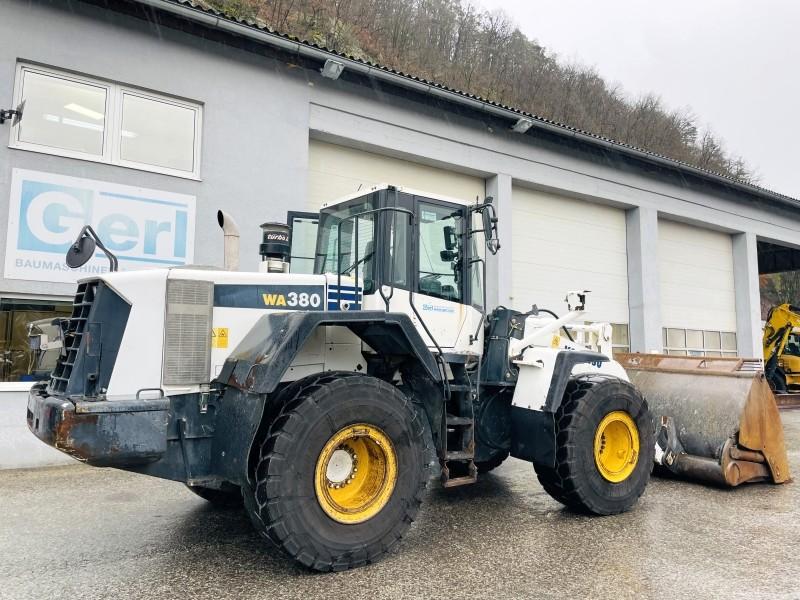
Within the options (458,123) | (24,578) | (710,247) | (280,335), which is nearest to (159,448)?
(280,335)

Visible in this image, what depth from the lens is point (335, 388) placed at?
12.4ft

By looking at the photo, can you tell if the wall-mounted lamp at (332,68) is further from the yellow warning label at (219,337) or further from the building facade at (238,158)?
the yellow warning label at (219,337)

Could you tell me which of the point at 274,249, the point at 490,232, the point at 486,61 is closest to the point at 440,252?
the point at 490,232

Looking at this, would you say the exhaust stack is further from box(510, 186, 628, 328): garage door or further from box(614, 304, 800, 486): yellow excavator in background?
box(510, 186, 628, 328): garage door

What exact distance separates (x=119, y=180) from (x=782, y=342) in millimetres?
16244

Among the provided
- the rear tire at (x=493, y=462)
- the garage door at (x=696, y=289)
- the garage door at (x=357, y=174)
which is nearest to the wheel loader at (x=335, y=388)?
the rear tire at (x=493, y=462)

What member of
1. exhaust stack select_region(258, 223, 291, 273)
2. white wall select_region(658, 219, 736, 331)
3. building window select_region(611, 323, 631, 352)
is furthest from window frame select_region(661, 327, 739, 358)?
exhaust stack select_region(258, 223, 291, 273)

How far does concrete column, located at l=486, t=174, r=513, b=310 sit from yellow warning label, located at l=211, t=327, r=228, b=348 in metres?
7.81

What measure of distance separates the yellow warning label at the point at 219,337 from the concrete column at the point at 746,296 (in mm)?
16363

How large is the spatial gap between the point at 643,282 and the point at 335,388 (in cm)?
1192

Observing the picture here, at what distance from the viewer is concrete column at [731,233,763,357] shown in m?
16.4

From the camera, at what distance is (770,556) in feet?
13.5

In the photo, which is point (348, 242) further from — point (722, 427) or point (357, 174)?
point (357, 174)

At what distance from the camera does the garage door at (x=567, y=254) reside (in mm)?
12383
